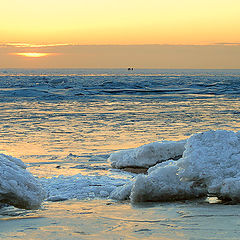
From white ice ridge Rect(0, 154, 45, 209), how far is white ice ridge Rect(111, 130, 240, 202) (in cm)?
100

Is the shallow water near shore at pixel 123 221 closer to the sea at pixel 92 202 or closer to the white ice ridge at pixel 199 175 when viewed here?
the sea at pixel 92 202

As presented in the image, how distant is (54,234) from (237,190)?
2.00 meters

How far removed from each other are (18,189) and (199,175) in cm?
188

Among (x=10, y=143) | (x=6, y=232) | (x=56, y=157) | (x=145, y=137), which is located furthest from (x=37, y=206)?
(x=145, y=137)

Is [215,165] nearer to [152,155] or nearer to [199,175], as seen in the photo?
[199,175]

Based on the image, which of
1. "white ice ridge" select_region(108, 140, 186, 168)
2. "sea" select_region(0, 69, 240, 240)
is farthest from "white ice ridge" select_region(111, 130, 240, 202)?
"white ice ridge" select_region(108, 140, 186, 168)

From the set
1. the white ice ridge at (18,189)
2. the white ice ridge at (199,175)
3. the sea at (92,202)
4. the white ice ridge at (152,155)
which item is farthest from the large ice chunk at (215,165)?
the white ice ridge at (152,155)

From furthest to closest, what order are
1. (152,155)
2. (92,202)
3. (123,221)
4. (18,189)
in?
(152,155), (92,202), (18,189), (123,221)

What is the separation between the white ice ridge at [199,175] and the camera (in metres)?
4.84

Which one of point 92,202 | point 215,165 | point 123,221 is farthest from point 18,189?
point 215,165

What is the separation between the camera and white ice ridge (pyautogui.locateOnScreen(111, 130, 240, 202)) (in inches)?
191

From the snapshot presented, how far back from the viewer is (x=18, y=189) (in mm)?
4734

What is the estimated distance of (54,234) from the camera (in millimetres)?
3756

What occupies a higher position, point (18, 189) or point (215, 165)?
point (215, 165)
